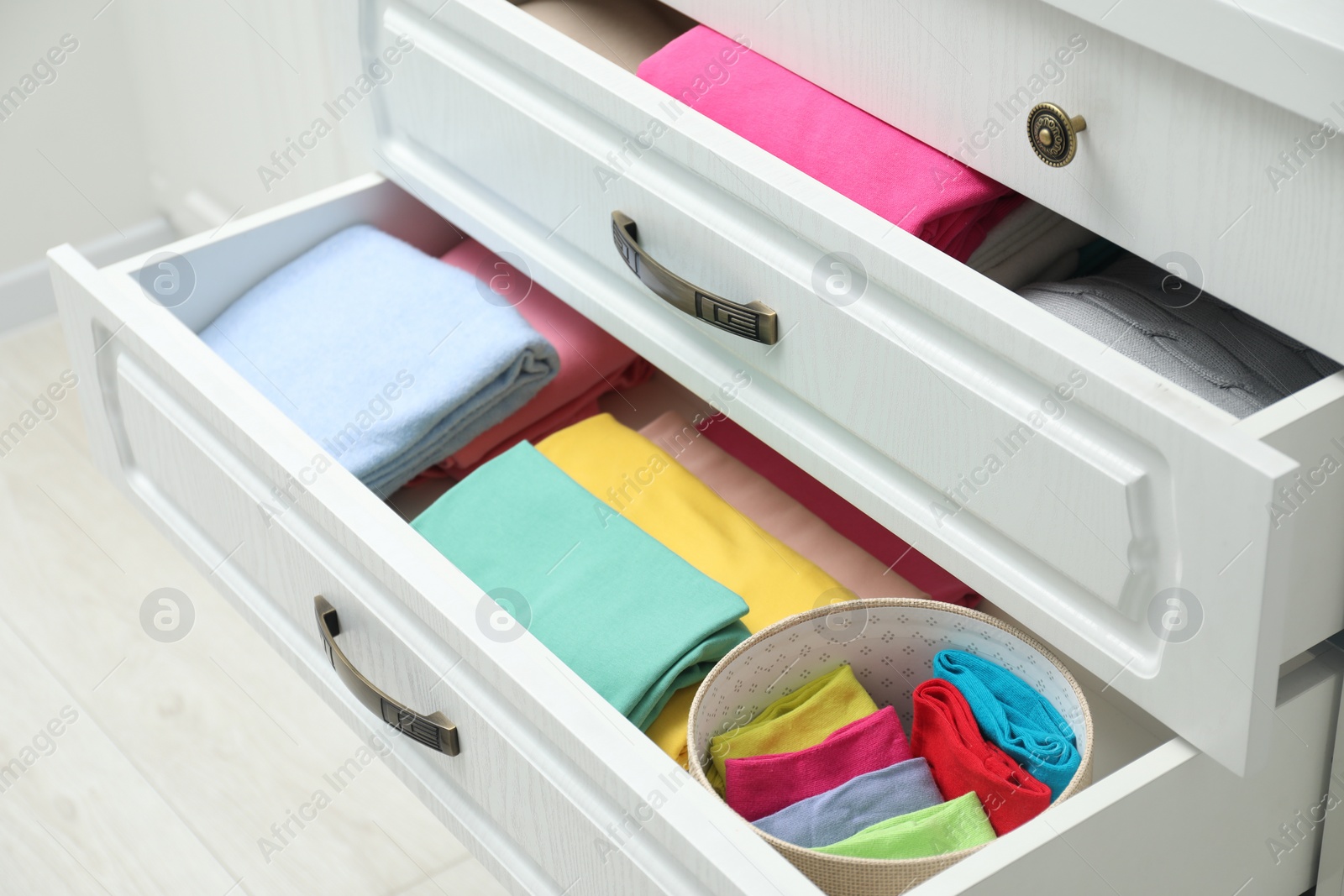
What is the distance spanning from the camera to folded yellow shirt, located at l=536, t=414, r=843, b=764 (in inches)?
33.1

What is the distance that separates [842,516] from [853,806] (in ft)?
0.92

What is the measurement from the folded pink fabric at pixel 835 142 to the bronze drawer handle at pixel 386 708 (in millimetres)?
375

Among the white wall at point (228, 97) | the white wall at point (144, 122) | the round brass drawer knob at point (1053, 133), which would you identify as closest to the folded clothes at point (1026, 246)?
the round brass drawer knob at point (1053, 133)

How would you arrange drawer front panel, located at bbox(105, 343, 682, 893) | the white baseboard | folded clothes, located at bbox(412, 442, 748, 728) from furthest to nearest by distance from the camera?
the white baseboard
folded clothes, located at bbox(412, 442, 748, 728)
drawer front panel, located at bbox(105, 343, 682, 893)

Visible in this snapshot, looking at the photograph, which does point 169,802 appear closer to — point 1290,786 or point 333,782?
point 333,782

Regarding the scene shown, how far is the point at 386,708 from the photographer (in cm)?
73

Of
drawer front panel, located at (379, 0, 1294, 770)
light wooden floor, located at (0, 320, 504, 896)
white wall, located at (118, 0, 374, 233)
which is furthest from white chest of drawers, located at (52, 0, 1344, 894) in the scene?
white wall, located at (118, 0, 374, 233)

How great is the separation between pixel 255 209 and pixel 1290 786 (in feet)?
4.33

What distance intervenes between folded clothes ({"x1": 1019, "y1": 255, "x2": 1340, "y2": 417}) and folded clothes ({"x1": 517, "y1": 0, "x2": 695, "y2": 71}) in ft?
1.27

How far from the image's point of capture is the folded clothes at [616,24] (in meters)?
0.95

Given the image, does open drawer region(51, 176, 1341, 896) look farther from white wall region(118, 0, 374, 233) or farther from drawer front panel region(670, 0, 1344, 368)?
white wall region(118, 0, 374, 233)

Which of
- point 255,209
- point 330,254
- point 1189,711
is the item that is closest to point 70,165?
point 255,209

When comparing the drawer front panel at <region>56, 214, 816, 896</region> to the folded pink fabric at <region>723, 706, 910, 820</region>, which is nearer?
the drawer front panel at <region>56, 214, 816, 896</region>

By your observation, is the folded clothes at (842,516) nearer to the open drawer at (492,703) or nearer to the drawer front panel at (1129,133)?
the open drawer at (492,703)
